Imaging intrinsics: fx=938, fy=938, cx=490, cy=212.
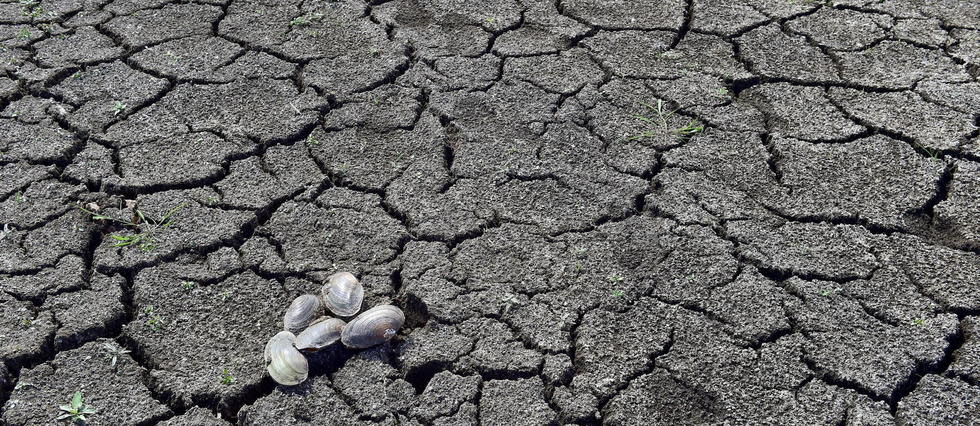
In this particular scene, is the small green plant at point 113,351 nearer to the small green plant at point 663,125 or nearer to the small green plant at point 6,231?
the small green plant at point 6,231

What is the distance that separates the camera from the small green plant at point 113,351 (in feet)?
9.74

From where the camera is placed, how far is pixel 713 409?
2.79m

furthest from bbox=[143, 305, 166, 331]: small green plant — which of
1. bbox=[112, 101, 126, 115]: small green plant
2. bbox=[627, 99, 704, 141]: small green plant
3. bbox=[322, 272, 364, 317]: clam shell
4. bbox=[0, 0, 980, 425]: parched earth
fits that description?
bbox=[627, 99, 704, 141]: small green plant

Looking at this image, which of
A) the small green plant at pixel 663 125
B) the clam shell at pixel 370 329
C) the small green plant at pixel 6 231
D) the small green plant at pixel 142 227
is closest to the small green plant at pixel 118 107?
the small green plant at pixel 142 227

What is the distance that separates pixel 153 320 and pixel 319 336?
1.95ft

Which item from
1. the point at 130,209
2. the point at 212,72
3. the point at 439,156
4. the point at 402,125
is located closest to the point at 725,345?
the point at 439,156

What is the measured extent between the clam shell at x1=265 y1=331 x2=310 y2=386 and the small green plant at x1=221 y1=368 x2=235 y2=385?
11 centimetres

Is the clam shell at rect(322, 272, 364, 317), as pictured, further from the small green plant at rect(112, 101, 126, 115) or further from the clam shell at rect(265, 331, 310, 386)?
the small green plant at rect(112, 101, 126, 115)

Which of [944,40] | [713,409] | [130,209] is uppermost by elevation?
[944,40]

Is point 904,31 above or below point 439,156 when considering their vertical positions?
above

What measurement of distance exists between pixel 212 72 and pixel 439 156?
1.28 metres

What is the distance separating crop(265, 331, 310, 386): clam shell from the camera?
9.41ft

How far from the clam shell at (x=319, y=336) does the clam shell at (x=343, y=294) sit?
69 mm

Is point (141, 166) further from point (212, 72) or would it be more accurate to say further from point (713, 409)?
point (713, 409)
